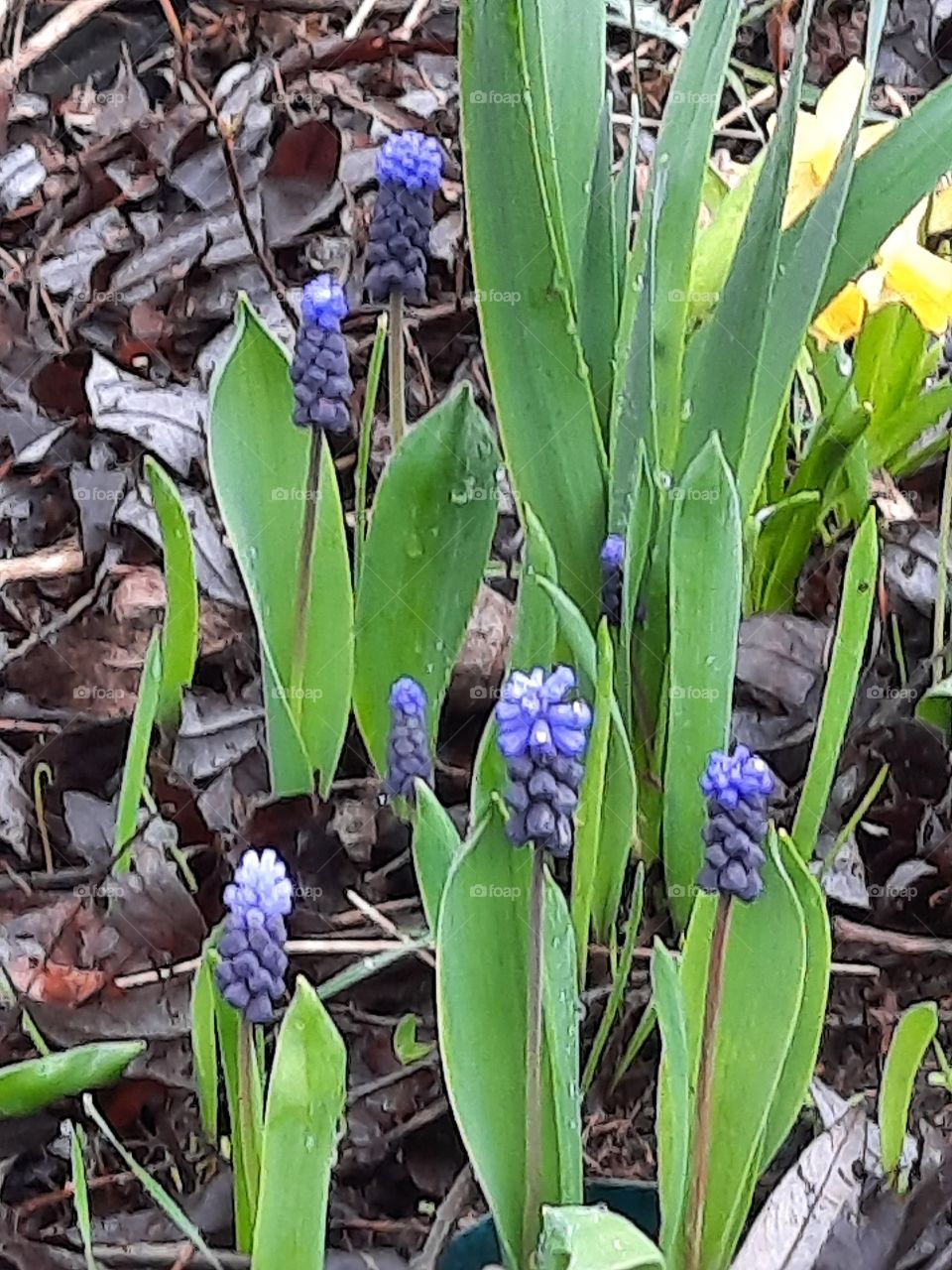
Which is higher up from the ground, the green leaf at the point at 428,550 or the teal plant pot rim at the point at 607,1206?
the green leaf at the point at 428,550

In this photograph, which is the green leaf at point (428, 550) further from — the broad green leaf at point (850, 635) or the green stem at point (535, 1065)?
the green stem at point (535, 1065)

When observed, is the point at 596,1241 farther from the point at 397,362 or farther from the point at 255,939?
the point at 397,362

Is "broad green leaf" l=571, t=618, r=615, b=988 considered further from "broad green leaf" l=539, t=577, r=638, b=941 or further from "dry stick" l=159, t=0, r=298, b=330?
"dry stick" l=159, t=0, r=298, b=330

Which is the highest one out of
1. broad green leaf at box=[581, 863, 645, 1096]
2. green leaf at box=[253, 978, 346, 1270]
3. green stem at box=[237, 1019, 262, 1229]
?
green leaf at box=[253, 978, 346, 1270]

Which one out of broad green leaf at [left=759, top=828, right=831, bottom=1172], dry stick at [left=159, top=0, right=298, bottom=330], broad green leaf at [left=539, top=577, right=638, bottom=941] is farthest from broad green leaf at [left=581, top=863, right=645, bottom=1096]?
dry stick at [left=159, top=0, right=298, bottom=330]

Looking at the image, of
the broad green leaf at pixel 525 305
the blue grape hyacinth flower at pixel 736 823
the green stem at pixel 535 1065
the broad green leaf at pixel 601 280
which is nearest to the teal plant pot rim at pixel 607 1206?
the green stem at pixel 535 1065

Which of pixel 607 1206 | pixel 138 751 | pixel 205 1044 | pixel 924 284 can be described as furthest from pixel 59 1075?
pixel 924 284
